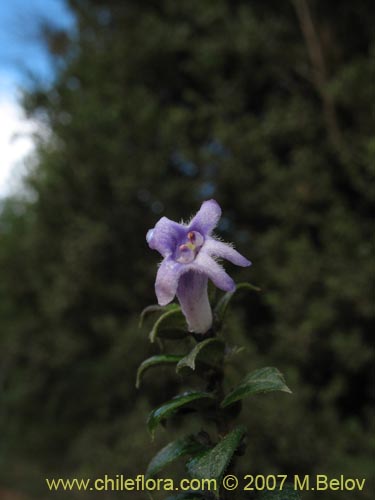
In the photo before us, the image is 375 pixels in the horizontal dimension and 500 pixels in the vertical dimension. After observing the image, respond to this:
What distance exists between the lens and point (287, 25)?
292 cm

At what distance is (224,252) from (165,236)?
8 centimetres

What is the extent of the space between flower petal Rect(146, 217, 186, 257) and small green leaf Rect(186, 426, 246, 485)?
8.8 inches

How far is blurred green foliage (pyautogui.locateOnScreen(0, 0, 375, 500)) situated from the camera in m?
2.41

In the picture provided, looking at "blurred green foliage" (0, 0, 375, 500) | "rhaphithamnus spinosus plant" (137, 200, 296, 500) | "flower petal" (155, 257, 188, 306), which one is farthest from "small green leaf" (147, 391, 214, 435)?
"blurred green foliage" (0, 0, 375, 500)

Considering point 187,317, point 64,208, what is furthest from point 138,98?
point 187,317

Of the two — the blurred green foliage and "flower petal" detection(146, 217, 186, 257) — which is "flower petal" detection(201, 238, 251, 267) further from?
the blurred green foliage

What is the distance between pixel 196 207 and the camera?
3.04 m

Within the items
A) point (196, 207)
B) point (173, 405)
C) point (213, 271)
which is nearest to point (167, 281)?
point (213, 271)

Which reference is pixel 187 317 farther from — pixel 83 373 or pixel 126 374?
pixel 83 373

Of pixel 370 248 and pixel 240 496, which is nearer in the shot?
pixel 240 496

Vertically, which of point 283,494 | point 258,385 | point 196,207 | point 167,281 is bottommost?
point 283,494

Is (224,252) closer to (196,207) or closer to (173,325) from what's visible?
(173,325)

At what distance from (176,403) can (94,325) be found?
264 centimetres

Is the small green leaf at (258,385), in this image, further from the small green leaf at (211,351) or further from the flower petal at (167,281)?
the flower petal at (167,281)
